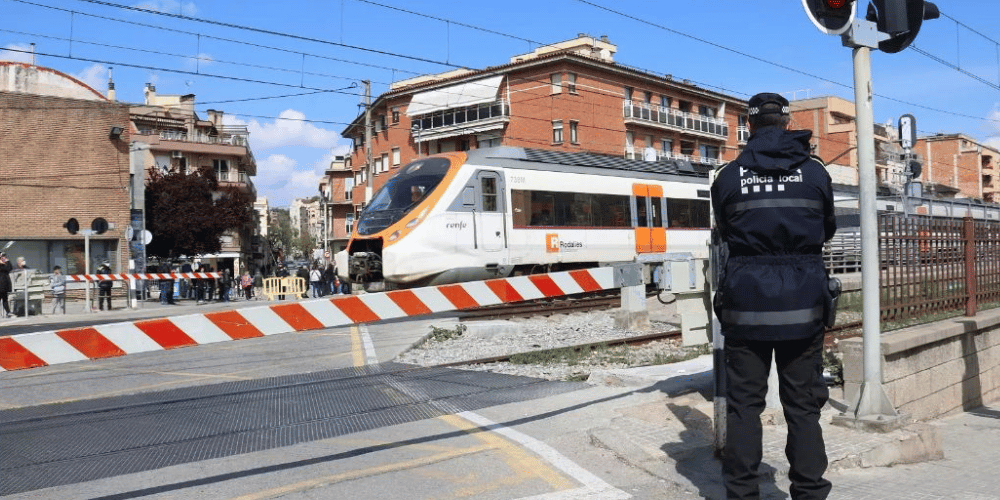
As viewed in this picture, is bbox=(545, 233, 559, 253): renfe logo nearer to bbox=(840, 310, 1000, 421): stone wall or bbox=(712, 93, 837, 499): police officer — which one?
bbox=(840, 310, 1000, 421): stone wall

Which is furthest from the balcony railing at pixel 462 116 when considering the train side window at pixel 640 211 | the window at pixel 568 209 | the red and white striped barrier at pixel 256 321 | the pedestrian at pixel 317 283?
the red and white striped barrier at pixel 256 321

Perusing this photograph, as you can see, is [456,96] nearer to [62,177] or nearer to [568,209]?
[62,177]

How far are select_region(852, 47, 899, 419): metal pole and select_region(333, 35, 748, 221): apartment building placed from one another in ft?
149

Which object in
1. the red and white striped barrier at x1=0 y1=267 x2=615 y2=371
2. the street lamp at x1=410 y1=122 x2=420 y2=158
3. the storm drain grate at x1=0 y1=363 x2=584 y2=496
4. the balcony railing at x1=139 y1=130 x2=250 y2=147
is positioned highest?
the balcony railing at x1=139 y1=130 x2=250 y2=147

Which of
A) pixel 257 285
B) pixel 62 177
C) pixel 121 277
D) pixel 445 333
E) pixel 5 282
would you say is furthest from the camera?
pixel 257 285

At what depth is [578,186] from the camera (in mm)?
20234

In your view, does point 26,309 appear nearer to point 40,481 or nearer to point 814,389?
point 40,481

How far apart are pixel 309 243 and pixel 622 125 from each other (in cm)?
7920

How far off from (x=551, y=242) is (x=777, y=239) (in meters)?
15.8

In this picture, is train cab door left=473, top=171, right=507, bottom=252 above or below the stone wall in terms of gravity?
above

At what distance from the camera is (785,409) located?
3.76 m

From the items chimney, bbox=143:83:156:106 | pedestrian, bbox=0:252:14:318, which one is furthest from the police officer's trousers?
chimney, bbox=143:83:156:106

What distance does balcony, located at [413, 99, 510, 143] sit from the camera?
5297 centimetres

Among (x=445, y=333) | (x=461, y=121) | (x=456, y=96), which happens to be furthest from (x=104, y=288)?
(x=461, y=121)
